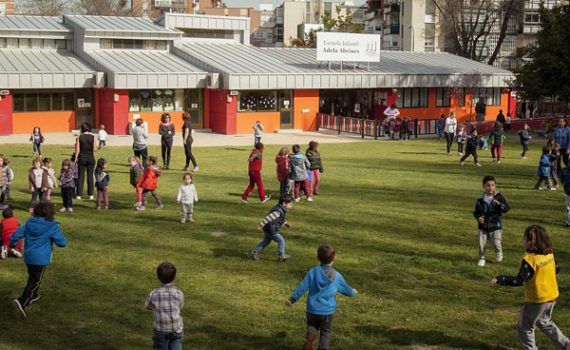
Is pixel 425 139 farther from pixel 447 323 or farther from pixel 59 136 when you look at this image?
pixel 447 323

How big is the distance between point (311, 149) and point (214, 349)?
36.9 feet

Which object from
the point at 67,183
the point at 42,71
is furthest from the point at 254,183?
the point at 42,71

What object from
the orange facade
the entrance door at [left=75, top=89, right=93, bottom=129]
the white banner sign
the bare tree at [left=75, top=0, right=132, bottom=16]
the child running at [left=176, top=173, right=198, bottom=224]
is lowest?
the child running at [left=176, top=173, right=198, bottom=224]

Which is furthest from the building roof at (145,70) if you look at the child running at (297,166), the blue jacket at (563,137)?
the child running at (297,166)

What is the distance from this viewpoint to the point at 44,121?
42594 mm

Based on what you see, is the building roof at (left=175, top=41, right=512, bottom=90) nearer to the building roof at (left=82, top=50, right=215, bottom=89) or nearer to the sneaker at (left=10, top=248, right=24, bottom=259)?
the building roof at (left=82, top=50, right=215, bottom=89)

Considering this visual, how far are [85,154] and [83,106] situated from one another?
25.5m

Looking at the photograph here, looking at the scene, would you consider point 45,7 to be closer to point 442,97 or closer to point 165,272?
point 442,97

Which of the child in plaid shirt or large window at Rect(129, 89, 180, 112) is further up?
large window at Rect(129, 89, 180, 112)

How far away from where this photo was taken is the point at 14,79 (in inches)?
1569

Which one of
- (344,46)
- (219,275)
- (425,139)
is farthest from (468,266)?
(344,46)

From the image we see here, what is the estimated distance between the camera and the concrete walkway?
37.6 meters

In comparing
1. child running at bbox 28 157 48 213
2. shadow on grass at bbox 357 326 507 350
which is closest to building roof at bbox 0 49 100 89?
child running at bbox 28 157 48 213

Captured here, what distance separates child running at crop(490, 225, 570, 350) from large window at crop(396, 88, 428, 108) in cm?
4303
